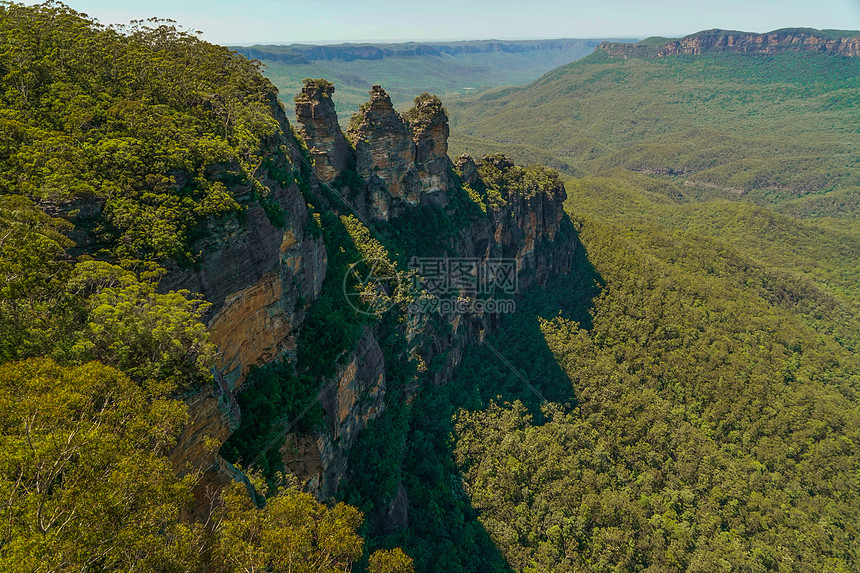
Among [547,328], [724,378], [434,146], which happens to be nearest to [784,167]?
[724,378]

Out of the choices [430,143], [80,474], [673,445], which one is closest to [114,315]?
[80,474]

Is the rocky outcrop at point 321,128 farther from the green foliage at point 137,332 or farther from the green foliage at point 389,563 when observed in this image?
the green foliage at point 389,563

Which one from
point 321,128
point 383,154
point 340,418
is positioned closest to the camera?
point 340,418

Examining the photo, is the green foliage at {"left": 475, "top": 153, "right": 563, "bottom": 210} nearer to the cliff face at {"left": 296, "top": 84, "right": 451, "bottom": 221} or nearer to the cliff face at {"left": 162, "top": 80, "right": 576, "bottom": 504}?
the cliff face at {"left": 162, "top": 80, "right": 576, "bottom": 504}

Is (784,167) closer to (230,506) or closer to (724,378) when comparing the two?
(724,378)

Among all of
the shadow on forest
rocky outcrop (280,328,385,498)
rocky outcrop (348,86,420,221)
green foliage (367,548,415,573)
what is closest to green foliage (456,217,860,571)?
the shadow on forest

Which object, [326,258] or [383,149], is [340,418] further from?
[383,149]
